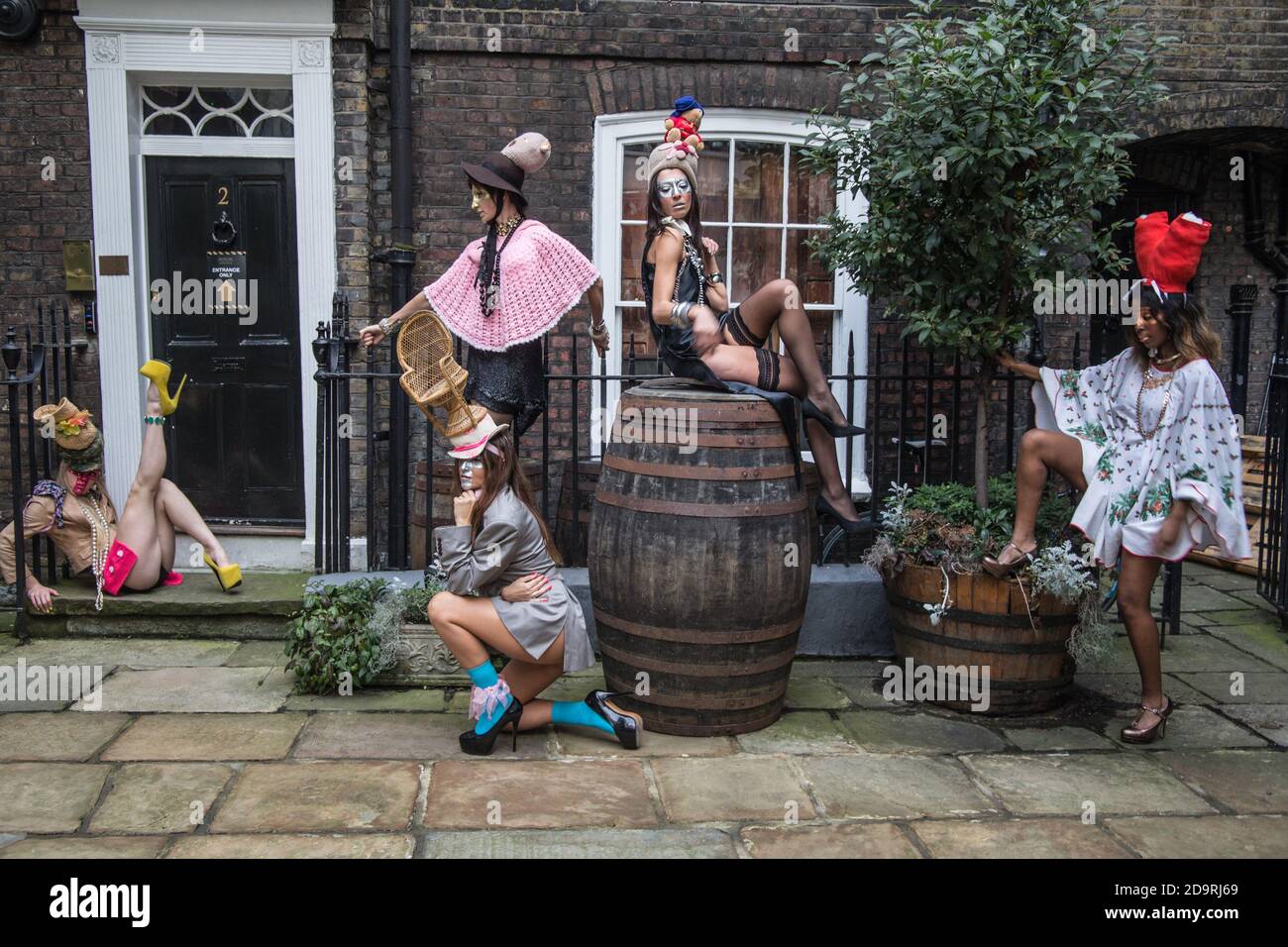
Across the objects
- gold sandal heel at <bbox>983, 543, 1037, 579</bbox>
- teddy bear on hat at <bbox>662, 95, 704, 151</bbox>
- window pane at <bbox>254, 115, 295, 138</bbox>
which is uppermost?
window pane at <bbox>254, 115, 295, 138</bbox>

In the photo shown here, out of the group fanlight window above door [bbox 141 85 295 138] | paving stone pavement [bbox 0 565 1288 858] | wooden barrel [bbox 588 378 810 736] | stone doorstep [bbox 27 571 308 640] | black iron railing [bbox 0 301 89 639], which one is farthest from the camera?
fanlight window above door [bbox 141 85 295 138]

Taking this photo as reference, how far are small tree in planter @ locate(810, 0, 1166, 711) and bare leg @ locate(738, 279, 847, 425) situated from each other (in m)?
0.53

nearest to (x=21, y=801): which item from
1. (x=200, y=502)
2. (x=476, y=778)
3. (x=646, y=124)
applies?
(x=476, y=778)

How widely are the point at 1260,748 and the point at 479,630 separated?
2.89 metres

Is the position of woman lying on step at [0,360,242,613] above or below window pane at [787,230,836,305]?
below

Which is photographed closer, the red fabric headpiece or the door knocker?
the red fabric headpiece

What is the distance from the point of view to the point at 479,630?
3.74 metres

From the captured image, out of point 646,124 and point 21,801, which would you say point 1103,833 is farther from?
point 646,124

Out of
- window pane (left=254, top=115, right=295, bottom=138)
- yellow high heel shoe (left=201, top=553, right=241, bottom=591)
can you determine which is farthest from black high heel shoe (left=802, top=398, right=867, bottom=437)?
window pane (left=254, top=115, right=295, bottom=138)

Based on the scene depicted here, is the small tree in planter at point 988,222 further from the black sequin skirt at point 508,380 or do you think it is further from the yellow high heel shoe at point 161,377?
the yellow high heel shoe at point 161,377

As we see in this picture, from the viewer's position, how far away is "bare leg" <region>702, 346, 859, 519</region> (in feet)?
14.1

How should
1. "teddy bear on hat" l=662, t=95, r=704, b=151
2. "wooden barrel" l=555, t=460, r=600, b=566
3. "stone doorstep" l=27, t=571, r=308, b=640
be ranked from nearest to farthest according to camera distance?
"teddy bear on hat" l=662, t=95, r=704, b=151 → "stone doorstep" l=27, t=571, r=308, b=640 → "wooden barrel" l=555, t=460, r=600, b=566

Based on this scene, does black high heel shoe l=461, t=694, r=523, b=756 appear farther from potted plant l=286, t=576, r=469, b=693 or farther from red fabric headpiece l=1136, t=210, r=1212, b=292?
red fabric headpiece l=1136, t=210, r=1212, b=292

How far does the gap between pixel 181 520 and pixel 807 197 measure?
3994mm
